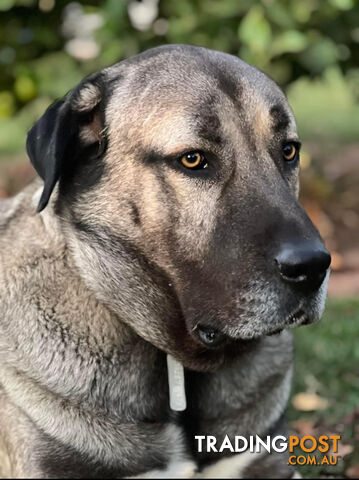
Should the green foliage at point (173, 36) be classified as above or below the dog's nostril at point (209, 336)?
below

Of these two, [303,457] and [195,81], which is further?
[303,457]

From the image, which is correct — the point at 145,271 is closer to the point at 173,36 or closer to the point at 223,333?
the point at 223,333

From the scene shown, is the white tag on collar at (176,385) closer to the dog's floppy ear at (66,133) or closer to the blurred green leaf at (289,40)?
the dog's floppy ear at (66,133)

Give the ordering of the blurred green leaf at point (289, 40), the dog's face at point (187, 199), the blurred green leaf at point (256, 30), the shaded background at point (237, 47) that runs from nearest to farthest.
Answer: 1. the dog's face at point (187, 199)
2. the shaded background at point (237, 47)
3. the blurred green leaf at point (256, 30)
4. the blurred green leaf at point (289, 40)

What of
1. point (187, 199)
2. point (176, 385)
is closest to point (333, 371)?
point (176, 385)

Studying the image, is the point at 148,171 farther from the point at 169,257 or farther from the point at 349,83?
the point at 349,83

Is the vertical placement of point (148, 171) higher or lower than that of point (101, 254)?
higher

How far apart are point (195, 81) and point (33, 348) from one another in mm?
1282

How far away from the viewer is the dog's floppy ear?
320 cm

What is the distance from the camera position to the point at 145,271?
10.8 feet

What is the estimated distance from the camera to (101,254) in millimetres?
3312

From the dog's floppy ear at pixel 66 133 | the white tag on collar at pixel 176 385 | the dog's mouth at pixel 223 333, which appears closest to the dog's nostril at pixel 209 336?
the dog's mouth at pixel 223 333

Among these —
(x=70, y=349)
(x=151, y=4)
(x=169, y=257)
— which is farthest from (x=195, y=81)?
(x=151, y=4)

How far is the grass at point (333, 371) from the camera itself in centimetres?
420
